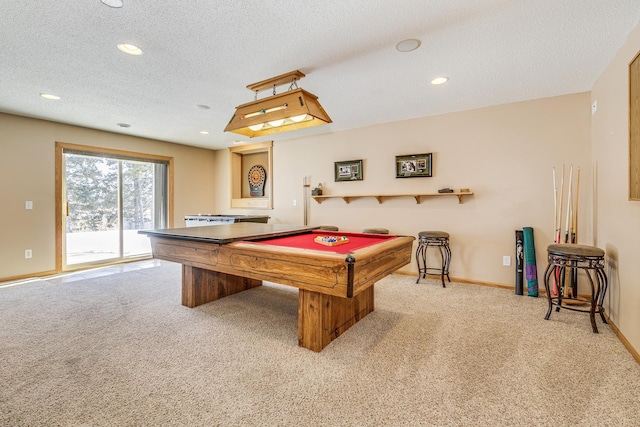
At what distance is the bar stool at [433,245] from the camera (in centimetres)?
385

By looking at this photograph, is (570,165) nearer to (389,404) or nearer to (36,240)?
Result: (389,404)

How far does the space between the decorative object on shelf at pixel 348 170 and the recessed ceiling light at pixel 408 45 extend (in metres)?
2.46

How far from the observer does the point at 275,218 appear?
19.8ft

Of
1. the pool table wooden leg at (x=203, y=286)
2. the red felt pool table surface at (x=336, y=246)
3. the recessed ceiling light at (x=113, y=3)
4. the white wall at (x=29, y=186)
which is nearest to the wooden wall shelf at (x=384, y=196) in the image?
the red felt pool table surface at (x=336, y=246)

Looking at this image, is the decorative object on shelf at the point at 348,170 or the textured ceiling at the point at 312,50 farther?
the decorative object on shelf at the point at 348,170

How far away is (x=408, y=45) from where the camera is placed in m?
2.38

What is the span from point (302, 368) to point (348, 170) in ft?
11.6

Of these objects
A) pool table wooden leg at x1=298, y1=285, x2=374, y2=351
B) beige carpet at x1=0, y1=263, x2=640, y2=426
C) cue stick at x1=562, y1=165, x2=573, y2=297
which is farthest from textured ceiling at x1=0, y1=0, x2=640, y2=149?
beige carpet at x1=0, y1=263, x2=640, y2=426

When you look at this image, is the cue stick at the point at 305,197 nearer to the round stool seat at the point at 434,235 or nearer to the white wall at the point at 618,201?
the round stool seat at the point at 434,235

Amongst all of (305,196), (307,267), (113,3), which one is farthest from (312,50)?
(305,196)

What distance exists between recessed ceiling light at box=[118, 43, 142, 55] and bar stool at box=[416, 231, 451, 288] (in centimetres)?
355

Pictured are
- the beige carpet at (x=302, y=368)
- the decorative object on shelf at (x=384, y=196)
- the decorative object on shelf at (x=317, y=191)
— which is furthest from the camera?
the decorative object on shelf at (x=317, y=191)

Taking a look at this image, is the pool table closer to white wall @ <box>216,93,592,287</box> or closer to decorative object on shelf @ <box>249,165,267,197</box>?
white wall @ <box>216,93,592,287</box>

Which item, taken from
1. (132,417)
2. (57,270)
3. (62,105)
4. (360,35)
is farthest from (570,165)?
(57,270)
